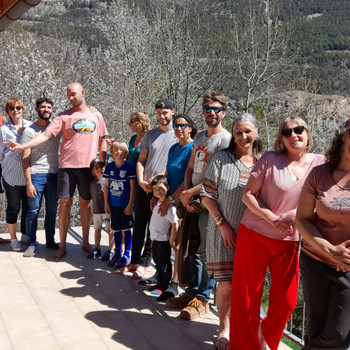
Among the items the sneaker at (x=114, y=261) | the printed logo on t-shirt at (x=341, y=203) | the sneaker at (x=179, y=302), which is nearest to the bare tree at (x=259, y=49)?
the sneaker at (x=114, y=261)

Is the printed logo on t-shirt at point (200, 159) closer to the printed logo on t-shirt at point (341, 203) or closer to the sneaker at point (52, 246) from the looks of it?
the printed logo on t-shirt at point (341, 203)

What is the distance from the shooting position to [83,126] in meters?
4.63

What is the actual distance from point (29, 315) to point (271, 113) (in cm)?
2357

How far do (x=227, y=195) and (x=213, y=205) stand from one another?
118mm

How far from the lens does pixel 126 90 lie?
21.0 m

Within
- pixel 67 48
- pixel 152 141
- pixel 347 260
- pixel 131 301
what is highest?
pixel 67 48

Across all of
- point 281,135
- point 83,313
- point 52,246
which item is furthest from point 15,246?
point 281,135

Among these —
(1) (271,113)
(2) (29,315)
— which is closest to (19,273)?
(2) (29,315)

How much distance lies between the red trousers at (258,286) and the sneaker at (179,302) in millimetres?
997

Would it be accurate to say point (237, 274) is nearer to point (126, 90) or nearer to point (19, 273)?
point (19, 273)

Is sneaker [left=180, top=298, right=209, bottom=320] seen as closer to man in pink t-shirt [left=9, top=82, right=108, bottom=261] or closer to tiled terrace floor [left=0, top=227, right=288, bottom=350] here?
tiled terrace floor [left=0, top=227, right=288, bottom=350]

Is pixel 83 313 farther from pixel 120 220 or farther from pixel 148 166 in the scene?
pixel 148 166

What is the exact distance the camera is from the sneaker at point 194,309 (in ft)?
11.2

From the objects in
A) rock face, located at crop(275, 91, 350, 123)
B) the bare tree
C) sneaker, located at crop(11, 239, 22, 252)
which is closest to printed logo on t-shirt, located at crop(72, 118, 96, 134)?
sneaker, located at crop(11, 239, 22, 252)
